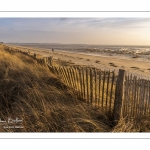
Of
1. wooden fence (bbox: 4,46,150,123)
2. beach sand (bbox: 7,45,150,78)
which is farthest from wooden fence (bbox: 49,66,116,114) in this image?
beach sand (bbox: 7,45,150,78)

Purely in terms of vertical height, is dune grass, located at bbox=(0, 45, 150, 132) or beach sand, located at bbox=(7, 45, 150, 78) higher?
beach sand, located at bbox=(7, 45, 150, 78)

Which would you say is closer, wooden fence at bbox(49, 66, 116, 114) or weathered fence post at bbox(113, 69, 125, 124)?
weathered fence post at bbox(113, 69, 125, 124)

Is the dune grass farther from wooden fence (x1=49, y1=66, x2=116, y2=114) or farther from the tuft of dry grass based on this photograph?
wooden fence (x1=49, y1=66, x2=116, y2=114)

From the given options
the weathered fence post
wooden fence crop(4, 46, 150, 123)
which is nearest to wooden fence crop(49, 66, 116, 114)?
wooden fence crop(4, 46, 150, 123)

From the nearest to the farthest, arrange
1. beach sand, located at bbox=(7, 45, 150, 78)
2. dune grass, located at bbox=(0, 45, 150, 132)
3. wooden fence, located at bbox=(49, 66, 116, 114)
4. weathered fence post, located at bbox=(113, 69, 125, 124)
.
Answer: dune grass, located at bbox=(0, 45, 150, 132) → weathered fence post, located at bbox=(113, 69, 125, 124) → wooden fence, located at bbox=(49, 66, 116, 114) → beach sand, located at bbox=(7, 45, 150, 78)

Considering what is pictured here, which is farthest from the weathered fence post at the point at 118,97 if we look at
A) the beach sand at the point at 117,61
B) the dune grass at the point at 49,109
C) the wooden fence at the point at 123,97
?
the beach sand at the point at 117,61

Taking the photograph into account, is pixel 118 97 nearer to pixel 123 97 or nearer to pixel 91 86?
pixel 123 97

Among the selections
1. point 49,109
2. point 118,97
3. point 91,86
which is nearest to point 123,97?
point 118,97

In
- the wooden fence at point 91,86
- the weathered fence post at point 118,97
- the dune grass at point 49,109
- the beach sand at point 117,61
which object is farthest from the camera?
the beach sand at point 117,61

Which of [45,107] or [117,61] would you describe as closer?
[45,107]

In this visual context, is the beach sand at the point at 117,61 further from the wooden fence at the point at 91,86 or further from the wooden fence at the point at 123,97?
the wooden fence at the point at 91,86

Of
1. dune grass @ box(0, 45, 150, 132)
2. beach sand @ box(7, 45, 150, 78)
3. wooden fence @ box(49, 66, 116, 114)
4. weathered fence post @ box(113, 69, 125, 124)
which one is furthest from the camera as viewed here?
beach sand @ box(7, 45, 150, 78)
